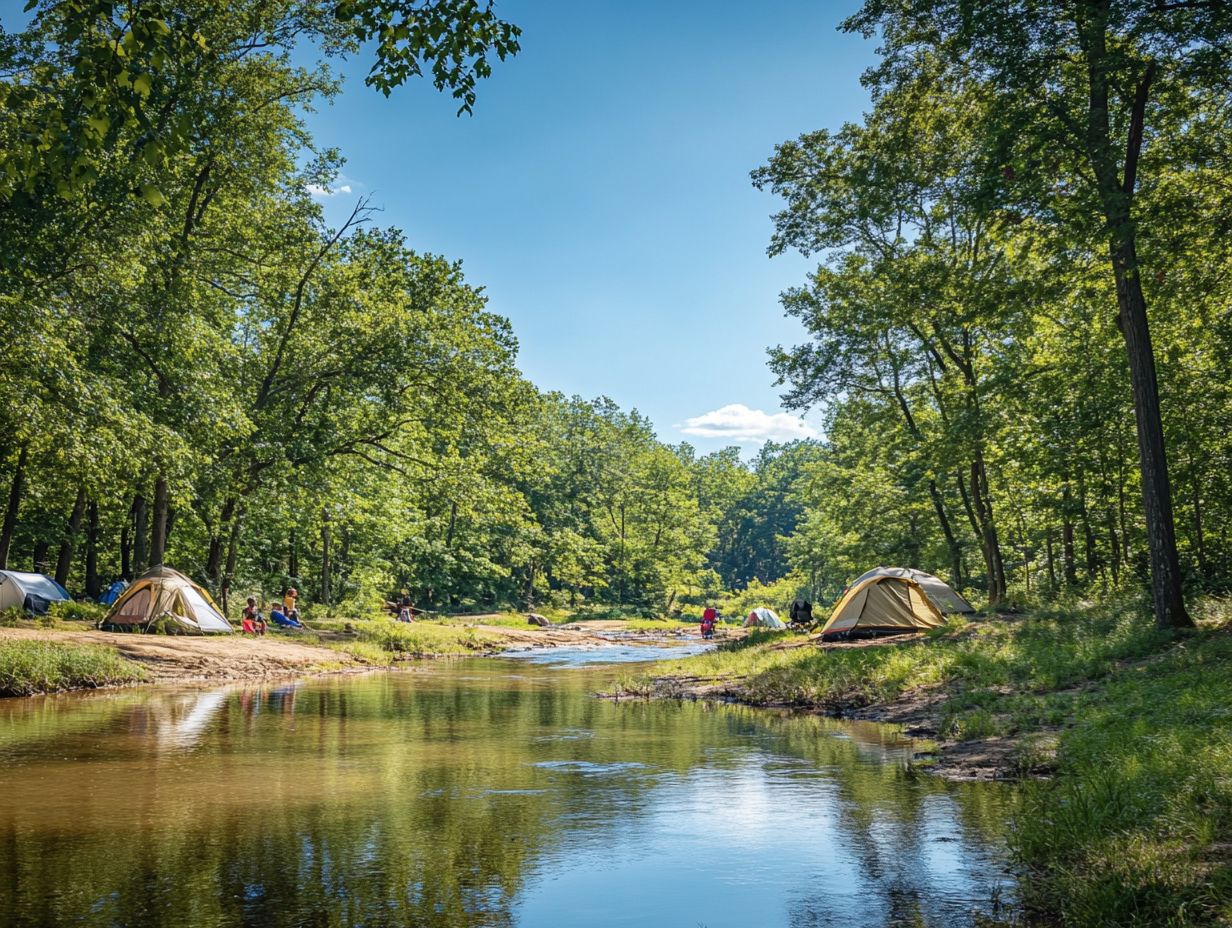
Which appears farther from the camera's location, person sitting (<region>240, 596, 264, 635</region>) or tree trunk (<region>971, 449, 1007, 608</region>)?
tree trunk (<region>971, 449, 1007, 608</region>)

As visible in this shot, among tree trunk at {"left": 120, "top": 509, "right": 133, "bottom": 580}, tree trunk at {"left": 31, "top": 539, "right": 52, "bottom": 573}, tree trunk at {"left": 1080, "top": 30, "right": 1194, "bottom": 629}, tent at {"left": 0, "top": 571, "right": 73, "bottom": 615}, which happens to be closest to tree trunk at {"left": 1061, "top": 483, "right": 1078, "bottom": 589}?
tree trunk at {"left": 1080, "top": 30, "right": 1194, "bottom": 629}

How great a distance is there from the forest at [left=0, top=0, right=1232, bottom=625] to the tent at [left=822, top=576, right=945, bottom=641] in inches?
111

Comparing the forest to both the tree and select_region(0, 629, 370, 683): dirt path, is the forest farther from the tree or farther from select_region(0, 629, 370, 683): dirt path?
select_region(0, 629, 370, 683): dirt path

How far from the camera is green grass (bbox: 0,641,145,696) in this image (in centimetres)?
1703

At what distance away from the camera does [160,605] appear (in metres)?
25.0

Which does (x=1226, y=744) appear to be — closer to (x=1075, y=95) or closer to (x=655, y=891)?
(x=655, y=891)

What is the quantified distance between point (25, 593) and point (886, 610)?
26.7 m

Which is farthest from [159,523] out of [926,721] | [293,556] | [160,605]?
[926,721]

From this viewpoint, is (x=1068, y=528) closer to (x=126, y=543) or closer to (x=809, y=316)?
(x=809, y=316)

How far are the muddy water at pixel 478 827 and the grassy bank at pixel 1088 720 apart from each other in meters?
0.74

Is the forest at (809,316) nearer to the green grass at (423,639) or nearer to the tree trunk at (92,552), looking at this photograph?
the tree trunk at (92,552)

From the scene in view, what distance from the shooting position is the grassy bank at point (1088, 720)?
5594 millimetres

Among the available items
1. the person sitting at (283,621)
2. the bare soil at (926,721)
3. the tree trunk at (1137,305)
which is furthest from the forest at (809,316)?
the bare soil at (926,721)

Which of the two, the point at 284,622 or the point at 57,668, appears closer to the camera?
the point at 57,668
